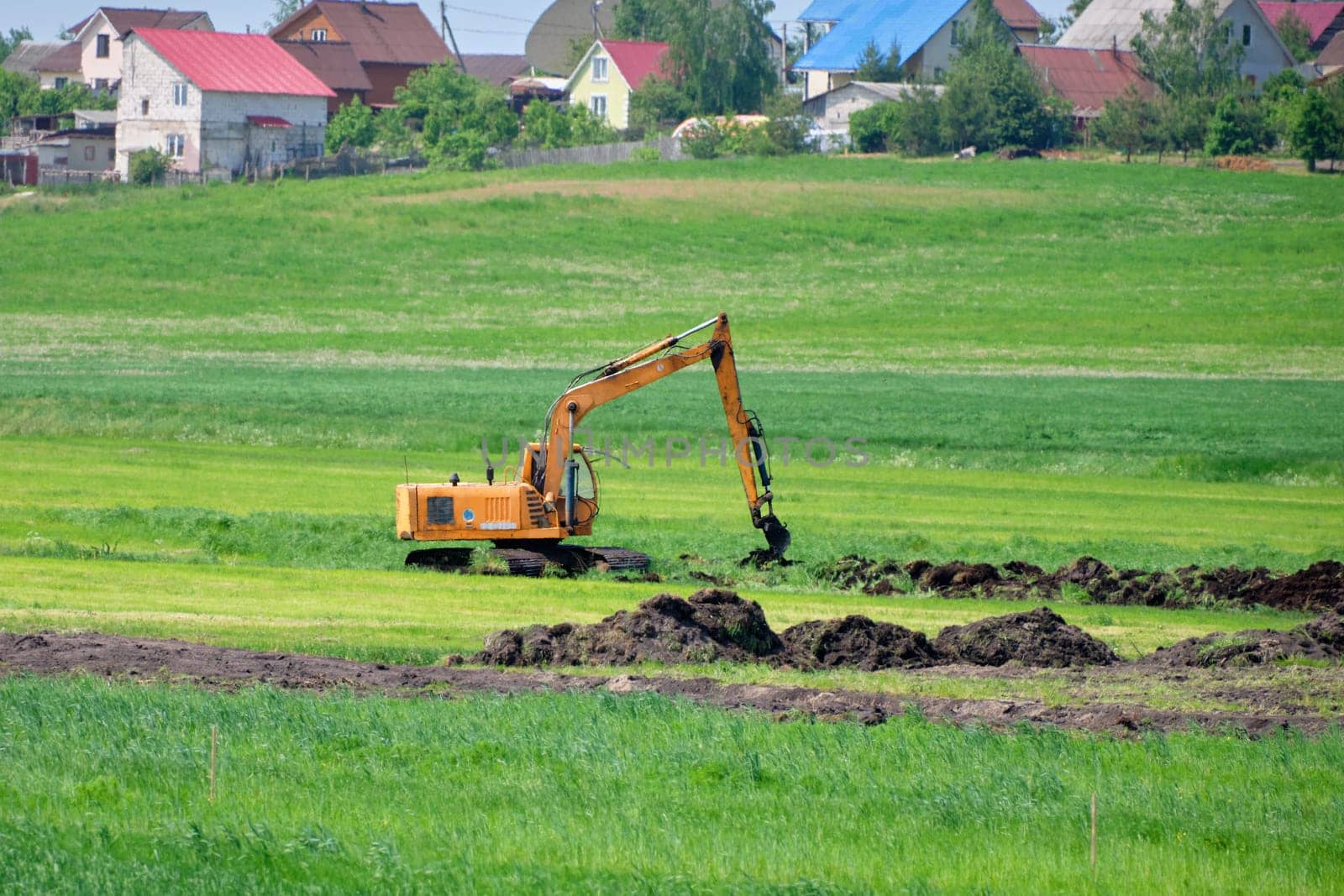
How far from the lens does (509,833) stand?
36.6 ft

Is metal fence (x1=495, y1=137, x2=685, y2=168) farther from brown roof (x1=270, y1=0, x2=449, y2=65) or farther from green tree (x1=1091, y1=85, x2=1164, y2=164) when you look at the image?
brown roof (x1=270, y1=0, x2=449, y2=65)

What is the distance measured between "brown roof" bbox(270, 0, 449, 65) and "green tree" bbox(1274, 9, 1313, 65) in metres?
69.2

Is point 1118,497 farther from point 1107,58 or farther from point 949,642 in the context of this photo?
point 1107,58

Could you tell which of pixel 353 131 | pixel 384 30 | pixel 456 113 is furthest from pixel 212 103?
pixel 384 30

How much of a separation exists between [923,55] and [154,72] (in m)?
53.9

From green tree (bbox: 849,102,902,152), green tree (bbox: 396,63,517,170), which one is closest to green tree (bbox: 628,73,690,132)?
green tree (bbox: 396,63,517,170)

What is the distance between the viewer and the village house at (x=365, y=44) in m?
128

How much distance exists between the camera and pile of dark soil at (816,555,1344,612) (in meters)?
23.6

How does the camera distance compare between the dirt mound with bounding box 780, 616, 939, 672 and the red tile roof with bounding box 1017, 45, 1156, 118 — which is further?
the red tile roof with bounding box 1017, 45, 1156, 118

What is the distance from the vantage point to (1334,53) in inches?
5605

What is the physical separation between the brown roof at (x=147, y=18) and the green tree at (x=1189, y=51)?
81.8 m

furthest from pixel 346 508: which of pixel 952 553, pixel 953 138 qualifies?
pixel 953 138

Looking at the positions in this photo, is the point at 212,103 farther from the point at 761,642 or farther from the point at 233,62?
the point at 761,642

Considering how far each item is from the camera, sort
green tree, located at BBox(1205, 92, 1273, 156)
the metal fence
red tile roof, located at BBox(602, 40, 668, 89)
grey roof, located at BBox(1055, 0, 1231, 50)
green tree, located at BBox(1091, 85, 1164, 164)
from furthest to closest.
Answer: red tile roof, located at BBox(602, 40, 668, 89) < grey roof, located at BBox(1055, 0, 1231, 50) < the metal fence < green tree, located at BBox(1091, 85, 1164, 164) < green tree, located at BBox(1205, 92, 1273, 156)
